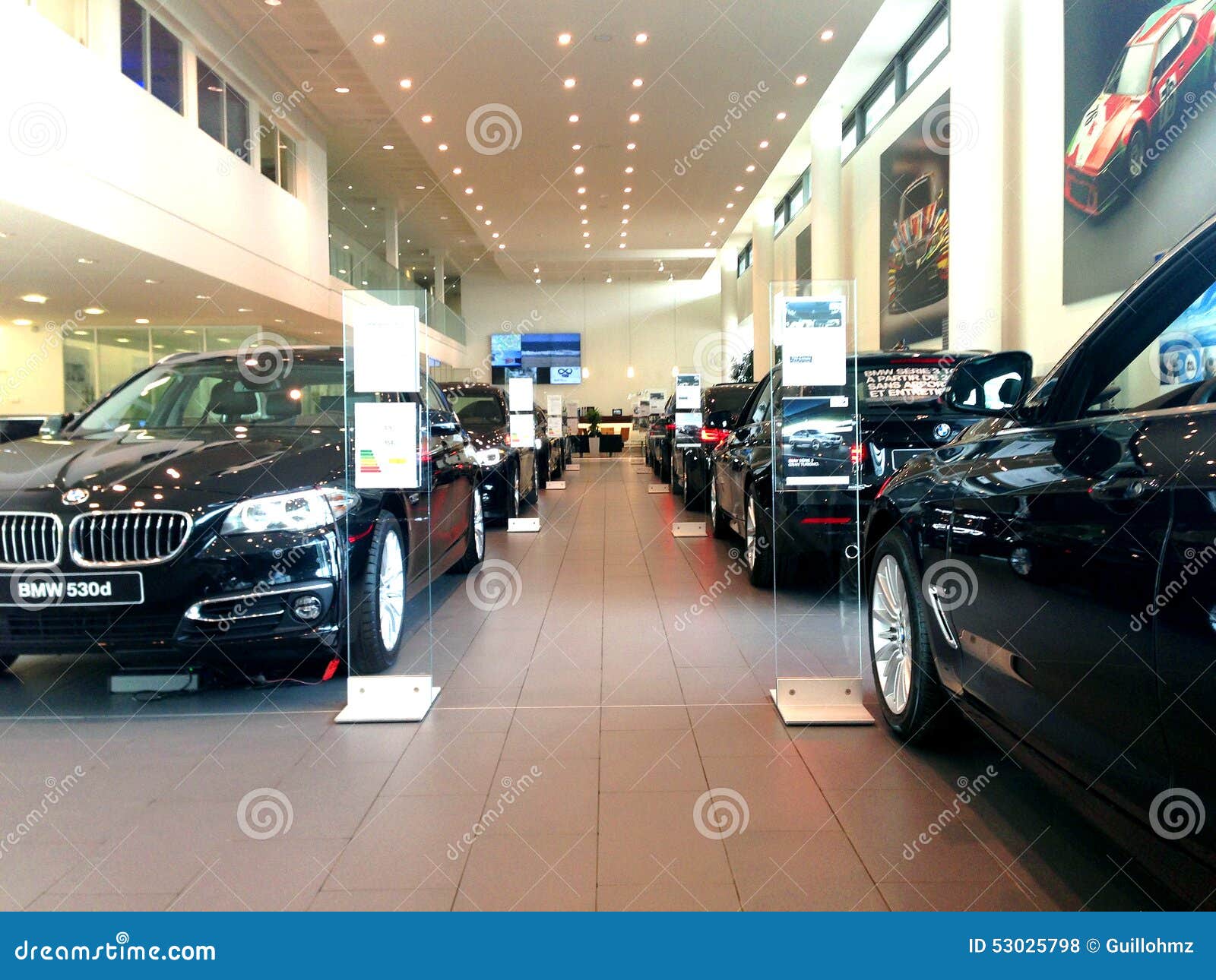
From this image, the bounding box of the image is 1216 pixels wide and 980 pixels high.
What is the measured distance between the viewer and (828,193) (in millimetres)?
20594

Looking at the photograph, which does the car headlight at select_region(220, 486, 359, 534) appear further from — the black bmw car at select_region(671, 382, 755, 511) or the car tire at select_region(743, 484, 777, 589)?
the black bmw car at select_region(671, 382, 755, 511)

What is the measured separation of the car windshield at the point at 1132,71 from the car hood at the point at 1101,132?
0.20ft

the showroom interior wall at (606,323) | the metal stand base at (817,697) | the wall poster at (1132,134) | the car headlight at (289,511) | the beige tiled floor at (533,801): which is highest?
the showroom interior wall at (606,323)

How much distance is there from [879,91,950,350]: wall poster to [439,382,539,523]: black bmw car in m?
6.46

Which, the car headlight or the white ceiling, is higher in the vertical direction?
the white ceiling

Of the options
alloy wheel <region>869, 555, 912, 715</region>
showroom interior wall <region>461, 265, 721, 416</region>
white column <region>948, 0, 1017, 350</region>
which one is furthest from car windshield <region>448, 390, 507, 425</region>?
showroom interior wall <region>461, 265, 721, 416</region>

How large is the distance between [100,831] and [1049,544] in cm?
275

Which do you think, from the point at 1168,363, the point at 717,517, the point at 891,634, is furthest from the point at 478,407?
the point at 891,634

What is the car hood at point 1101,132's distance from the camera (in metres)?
9.54

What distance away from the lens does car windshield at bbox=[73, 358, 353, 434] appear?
4.93m

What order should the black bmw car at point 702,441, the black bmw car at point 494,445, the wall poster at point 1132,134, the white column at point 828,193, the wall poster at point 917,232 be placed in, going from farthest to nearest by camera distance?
the white column at point 828,193 → the wall poster at point 917,232 → the black bmw car at point 702,441 → the black bmw car at point 494,445 → the wall poster at point 1132,134

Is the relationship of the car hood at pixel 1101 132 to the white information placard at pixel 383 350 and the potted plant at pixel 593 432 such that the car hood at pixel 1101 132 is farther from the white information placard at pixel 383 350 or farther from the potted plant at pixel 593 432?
the potted plant at pixel 593 432

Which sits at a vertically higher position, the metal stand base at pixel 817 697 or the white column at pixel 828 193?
the white column at pixel 828 193

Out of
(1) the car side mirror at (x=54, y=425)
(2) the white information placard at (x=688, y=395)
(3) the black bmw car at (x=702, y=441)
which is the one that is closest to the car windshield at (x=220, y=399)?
(1) the car side mirror at (x=54, y=425)
